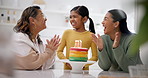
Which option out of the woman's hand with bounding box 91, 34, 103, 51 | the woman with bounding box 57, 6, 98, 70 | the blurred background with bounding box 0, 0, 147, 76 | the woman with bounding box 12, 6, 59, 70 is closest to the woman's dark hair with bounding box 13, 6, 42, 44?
the woman with bounding box 12, 6, 59, 70

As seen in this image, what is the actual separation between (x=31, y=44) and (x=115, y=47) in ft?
1.44

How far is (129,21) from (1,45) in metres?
2.92

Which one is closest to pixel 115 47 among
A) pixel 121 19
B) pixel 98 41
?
pixel 98 41

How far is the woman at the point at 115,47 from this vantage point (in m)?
1.09

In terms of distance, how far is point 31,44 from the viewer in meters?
1.01

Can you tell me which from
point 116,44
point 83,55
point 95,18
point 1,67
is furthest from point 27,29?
point 95,18

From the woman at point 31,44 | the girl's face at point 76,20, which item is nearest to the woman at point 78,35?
the girl's face at point 76,20

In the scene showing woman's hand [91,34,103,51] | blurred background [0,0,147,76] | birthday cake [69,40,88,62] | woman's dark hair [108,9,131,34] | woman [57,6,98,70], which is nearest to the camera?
birthday cake [69,40,88,62]

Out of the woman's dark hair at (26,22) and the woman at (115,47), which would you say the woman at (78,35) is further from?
the woman's dark hair at (26,22)

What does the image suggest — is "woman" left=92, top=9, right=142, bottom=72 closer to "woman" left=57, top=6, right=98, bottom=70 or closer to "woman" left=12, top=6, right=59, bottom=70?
"woman" left=57, top=6, right=98, bottom=70

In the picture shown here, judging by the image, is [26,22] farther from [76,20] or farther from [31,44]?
[76,20]

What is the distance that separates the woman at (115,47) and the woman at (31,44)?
26 cm

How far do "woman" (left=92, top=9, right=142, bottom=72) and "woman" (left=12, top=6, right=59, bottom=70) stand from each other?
26 centimetres

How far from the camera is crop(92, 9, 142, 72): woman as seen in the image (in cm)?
109
